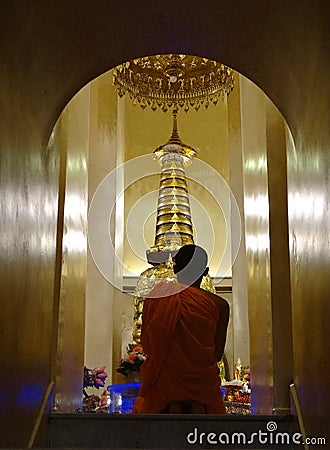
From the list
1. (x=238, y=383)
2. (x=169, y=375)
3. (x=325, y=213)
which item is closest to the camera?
(x=325, y=213)

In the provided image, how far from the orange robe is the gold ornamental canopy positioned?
11.7ft

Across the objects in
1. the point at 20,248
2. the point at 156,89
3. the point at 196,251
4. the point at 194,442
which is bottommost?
the point at 194,442

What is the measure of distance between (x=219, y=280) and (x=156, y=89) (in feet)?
17.9

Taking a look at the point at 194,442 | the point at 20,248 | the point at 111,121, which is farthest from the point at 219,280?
the point at 20,248

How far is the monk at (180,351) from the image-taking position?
4.46 metres

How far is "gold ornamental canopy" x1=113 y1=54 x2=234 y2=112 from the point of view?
7723 mm

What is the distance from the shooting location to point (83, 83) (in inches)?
169

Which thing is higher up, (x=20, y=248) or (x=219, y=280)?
(x=219, y=280)

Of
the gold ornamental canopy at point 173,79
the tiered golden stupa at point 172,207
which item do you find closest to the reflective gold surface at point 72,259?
the gold ornamental canopy at point 173,79

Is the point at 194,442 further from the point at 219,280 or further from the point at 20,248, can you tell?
the point at 219,280

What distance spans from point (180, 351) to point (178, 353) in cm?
2

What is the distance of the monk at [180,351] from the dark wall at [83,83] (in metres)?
0.62

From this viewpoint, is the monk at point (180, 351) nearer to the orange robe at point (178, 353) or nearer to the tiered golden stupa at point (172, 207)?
the orange robe at point (178, 353)

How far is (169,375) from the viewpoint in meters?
4.49
